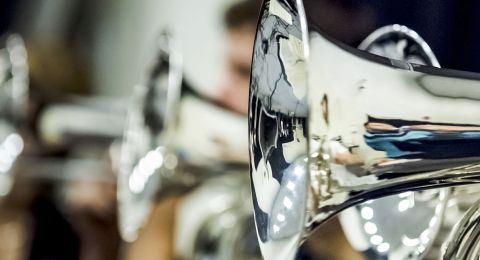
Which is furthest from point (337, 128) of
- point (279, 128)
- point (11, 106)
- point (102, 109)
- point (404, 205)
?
point (11, 106)

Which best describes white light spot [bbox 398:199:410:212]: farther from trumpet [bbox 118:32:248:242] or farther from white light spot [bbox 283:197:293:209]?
trumpet [bbox 118:32:248:242]

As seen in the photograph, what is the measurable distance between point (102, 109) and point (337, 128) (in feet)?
2.40

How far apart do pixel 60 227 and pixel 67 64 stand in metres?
0.29

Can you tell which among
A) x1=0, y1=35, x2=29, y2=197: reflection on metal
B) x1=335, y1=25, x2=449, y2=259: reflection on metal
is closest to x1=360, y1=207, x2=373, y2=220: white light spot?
x1=335, y1=25, x2=449, y2=259: reflection on metal

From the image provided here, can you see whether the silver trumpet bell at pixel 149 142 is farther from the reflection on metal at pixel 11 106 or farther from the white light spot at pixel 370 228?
the white light spot at pixel 370 228

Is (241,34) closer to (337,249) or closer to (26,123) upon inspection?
(26,123)

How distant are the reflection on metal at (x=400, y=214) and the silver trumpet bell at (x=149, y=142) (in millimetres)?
377

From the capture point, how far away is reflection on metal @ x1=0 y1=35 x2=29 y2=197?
1195mm

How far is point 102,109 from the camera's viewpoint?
115 cm

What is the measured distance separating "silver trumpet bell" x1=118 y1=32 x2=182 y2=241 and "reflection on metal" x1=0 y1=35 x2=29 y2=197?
9.4 inches

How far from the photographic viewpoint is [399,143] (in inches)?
17.5

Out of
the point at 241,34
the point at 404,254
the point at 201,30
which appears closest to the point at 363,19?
the point at 404,254

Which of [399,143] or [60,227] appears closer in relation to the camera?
[399,143]

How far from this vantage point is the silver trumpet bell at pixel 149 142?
3.23ft
